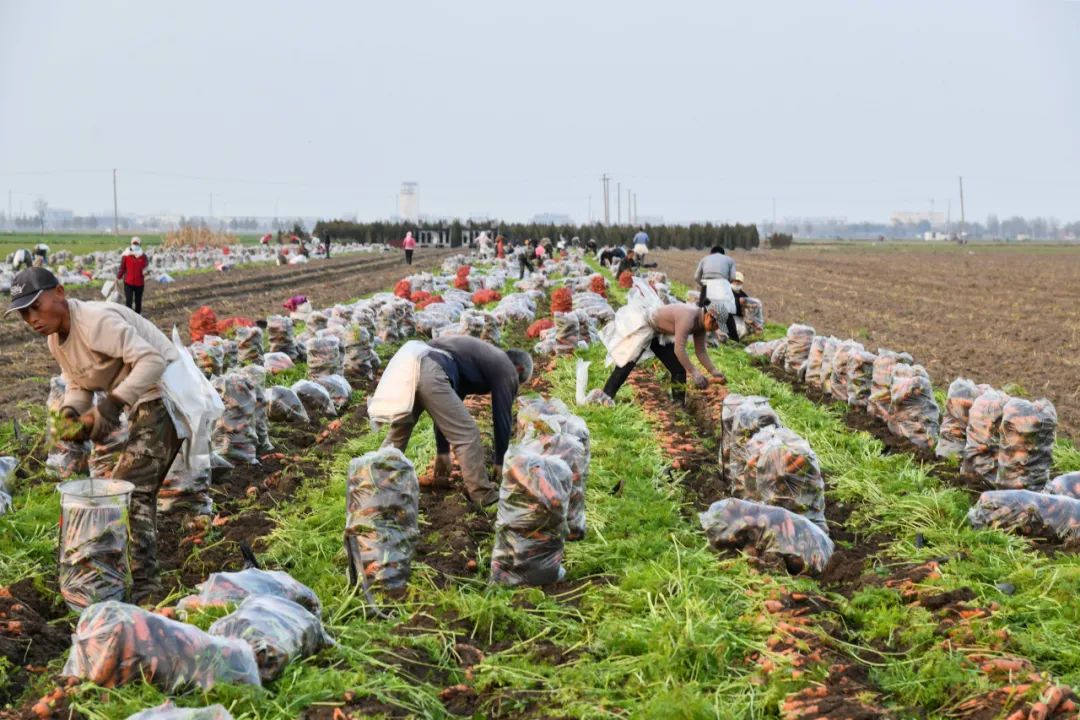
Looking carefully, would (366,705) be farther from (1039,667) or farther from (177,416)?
(1039,667)

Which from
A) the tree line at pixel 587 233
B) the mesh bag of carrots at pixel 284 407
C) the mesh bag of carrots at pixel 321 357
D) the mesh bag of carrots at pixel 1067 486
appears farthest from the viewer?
the tree line at pixel 587 233

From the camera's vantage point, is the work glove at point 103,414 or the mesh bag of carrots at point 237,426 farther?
the mesh bag of carrots at point 237,426

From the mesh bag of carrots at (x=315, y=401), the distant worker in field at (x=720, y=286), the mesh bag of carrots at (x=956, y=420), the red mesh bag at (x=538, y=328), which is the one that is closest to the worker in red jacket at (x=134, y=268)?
the red mesh bag at (x=538, y=328)

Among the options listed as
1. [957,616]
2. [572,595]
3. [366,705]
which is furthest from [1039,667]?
[366,705]

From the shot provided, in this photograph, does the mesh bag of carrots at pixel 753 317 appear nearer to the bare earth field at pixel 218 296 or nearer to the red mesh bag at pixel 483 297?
the red mesh bag at pixel 483 297

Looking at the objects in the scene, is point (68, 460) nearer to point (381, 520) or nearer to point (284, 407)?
point (284, 407)

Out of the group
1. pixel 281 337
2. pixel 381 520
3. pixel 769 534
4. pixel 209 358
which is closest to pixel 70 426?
pixel 381 520

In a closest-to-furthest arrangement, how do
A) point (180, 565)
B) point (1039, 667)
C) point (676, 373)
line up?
point (1039, 667) < point (180, 565) < point (676, 373)

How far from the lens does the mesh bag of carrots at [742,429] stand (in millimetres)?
7898

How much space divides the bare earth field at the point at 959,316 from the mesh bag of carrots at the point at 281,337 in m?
8.13

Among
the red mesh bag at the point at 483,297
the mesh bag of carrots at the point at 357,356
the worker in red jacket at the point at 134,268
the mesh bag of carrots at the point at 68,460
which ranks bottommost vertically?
the mesh bag of carrots at the point at 68,460

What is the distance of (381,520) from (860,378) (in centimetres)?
672

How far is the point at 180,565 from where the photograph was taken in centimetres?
653

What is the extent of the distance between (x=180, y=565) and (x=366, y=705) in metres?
2.55
